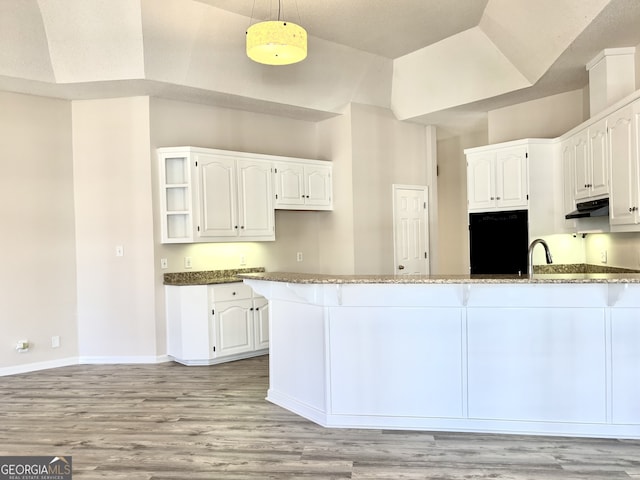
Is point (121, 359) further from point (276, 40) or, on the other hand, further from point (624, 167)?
point (624, 167)

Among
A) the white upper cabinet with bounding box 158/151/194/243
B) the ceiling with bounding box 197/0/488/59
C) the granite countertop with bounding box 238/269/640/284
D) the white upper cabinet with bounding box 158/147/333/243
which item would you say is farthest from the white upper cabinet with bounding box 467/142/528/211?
the white upper cabinet with bounding box 158/151/194/243

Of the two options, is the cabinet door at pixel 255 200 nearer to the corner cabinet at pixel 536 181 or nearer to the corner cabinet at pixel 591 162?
the corner cabinet at pixel 536 181

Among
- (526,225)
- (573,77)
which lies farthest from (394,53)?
(526,225)

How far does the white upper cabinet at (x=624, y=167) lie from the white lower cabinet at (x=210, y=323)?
3.65 meters

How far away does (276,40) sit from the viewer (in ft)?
10.8

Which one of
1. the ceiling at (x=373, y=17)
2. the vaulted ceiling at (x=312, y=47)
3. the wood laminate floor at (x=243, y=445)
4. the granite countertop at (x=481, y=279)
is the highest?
the ceiling at (x=373, y=17)

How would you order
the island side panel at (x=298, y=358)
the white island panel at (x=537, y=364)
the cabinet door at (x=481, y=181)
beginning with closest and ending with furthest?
the white island panel at (x=537, y=364)
the island side panel at (x=298, y=358)
the cabinet door at (x=481, y=181)

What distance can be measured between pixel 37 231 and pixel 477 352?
4499 millimetres

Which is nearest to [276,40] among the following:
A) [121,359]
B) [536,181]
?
[536,181]

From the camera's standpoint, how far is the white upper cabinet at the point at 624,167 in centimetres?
328

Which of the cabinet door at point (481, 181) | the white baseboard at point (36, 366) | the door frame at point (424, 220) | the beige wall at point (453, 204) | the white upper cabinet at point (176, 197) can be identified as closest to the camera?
the white baseboard at point (36, 366)

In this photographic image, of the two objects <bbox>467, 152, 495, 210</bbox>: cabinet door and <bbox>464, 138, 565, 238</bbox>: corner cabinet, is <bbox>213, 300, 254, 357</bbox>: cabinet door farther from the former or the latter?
<bbox>464, 138, 565, 238</bbox>: corner cabinet

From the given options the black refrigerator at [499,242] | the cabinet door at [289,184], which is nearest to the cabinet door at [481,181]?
the black refrigerator at [499,242]

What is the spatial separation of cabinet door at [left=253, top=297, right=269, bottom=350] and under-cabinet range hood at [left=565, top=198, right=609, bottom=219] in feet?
11.2
